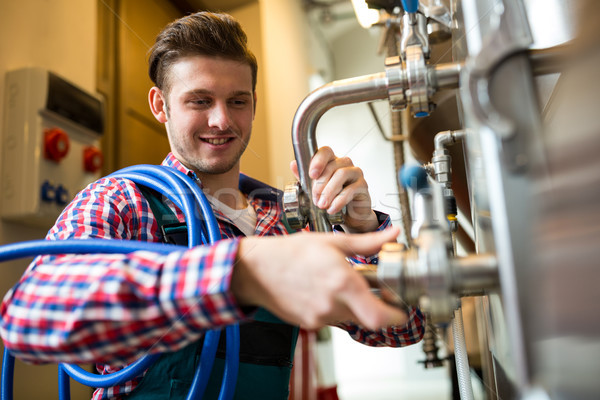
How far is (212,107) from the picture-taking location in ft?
1.06

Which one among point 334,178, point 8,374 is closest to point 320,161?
point 334,178

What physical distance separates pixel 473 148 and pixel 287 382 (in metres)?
0.46

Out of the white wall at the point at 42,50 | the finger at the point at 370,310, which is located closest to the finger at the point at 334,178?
the finger at the point at 370,310

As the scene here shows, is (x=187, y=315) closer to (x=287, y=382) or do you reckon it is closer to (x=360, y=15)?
(x=360, y=15)

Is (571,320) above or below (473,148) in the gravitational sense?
below

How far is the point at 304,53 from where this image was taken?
0.33m

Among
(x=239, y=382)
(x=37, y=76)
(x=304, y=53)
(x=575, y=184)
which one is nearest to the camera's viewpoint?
(x=575, y=184)

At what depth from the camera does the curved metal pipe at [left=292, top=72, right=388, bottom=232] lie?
0.33 m

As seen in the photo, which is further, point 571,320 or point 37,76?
point 37,76

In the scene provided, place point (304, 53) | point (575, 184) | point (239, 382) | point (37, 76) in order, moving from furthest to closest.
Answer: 1. point (37, 76)
2. point (239, 382)
3. point (304, 53)
4. point (575, 184)

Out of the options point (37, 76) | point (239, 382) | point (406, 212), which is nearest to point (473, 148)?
point (406, 212)

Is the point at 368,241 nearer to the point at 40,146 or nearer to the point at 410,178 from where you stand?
the point at 410,178

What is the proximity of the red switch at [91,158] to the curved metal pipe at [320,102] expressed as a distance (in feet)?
1.77

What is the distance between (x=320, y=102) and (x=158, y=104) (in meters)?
0.14
